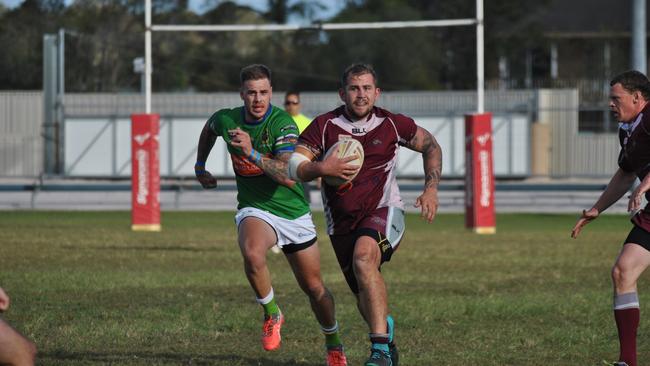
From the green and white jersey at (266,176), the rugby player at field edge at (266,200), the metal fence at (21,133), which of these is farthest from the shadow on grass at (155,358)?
the metal fence at (21,133)

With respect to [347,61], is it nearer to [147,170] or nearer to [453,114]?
[453,114]

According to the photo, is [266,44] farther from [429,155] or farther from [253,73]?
[429,155]

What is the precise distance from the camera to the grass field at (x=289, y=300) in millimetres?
9242

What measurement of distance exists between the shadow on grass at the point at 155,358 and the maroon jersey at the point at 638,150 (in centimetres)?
246

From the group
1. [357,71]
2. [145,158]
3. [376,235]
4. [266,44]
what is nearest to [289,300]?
[376,235]

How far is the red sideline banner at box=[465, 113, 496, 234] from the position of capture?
Result: 21.8m

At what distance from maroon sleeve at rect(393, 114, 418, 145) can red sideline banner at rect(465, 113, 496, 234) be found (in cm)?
1333

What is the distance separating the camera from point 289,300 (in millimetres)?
12547

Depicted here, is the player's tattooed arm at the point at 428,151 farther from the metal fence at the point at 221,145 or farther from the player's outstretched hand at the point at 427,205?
the metal fence at the point at 221,145

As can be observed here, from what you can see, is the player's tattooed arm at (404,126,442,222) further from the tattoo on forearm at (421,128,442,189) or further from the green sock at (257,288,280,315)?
the green sock at (257,288,280,315)

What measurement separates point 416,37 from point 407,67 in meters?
1.24

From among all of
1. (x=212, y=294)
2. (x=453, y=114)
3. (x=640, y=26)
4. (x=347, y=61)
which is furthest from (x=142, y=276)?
(x=347, y=61)

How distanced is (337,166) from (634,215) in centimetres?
215

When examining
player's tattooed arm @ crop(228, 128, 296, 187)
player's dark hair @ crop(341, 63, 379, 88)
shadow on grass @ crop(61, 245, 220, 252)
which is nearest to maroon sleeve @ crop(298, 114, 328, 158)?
player's dark hair @ crop(341, 63, 379, 88)
